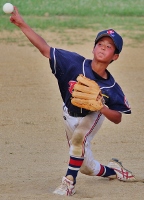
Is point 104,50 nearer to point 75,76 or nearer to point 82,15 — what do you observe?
point 75,76

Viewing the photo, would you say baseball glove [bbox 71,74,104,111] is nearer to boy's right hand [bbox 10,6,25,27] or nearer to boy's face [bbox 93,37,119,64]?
boy's face [bbox 93,37,119,64]

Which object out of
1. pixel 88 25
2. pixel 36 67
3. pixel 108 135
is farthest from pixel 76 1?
pixel 108 135

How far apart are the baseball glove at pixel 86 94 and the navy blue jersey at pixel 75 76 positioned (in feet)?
0.38

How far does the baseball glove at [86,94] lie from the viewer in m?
5.09

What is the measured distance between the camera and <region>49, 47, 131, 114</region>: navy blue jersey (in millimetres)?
5273

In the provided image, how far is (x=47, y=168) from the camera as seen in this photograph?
20.7 ft

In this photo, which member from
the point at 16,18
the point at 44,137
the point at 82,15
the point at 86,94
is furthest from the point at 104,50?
the point at 82,15

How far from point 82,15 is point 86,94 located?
11880 millimetres

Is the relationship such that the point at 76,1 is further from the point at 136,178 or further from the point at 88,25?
the point at 136,178

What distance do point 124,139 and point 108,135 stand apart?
0.80ft

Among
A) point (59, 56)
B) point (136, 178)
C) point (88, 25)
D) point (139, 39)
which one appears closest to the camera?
point (59, 56)

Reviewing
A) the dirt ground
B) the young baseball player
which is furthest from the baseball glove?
the dirt ground

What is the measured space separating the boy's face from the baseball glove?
10.1 inches

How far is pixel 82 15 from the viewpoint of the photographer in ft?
55.2
